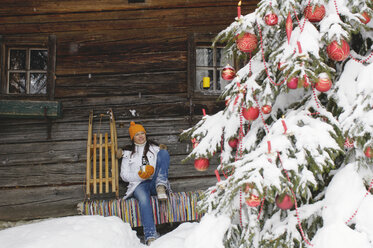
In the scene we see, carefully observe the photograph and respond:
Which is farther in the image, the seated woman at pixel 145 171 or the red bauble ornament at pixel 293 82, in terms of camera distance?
the seated woman at pixel 145 171

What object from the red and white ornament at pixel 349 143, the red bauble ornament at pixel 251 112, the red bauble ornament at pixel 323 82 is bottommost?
the red and white ornament at pixel 349 143

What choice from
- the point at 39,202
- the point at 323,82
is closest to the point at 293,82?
the point at 323,82

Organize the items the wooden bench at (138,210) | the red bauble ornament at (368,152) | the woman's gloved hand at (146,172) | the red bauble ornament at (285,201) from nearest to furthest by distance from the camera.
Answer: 1. the red bauble ornament at (368,152)
2. the red bauble ornament at (285,201)
3. the wooden bench at (138,210)
4. the woman's gloved hand at (146,172)

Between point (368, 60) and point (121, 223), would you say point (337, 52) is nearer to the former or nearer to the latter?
point (368, 60)

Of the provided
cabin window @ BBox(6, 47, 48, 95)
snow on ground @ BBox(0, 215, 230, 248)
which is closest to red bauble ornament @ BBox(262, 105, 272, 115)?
snow on ground @ BBox(0, 215, 230, 248)

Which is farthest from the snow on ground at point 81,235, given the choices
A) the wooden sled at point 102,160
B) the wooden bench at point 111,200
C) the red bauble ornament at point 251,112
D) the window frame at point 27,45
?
the window frame at point 27,45

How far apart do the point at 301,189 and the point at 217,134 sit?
0.96m

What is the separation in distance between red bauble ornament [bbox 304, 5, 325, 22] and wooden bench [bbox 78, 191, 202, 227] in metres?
3.03

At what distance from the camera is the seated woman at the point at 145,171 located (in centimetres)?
456

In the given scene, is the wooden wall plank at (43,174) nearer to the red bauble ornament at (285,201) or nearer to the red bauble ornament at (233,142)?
the red bauble ornament at (233,142)

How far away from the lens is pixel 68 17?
5.79 m

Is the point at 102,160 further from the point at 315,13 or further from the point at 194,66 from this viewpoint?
the point at 315,13

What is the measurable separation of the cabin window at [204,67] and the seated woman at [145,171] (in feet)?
3.72

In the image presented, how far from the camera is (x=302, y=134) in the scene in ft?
7.43
